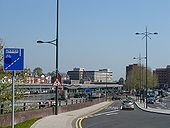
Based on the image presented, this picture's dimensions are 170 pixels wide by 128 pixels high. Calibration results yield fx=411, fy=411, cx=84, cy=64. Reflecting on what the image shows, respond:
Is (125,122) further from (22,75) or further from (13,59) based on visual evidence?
(13,59)

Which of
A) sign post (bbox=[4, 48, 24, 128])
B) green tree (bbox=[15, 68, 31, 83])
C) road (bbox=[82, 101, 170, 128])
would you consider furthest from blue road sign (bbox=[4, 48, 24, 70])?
road (bbox=[82, 101, 170, 128])

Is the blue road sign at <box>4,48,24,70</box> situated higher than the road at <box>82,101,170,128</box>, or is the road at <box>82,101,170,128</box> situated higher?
the blue road sign at <box>4,48,24,70</box>

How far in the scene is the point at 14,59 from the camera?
1263 cm

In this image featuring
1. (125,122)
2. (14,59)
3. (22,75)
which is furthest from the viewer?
(125,122)

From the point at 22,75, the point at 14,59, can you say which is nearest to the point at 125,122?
the point at 22,75

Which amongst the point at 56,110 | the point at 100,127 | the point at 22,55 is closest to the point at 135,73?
the point at 56,110

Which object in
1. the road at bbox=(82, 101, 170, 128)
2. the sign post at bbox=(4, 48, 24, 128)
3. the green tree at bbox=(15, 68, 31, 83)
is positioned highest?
the sign post at bbox=(4, 48, 24, 128)

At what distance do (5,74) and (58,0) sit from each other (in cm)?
1302

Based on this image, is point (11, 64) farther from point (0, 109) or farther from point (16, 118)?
point (16, 118)

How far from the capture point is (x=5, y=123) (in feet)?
69.9

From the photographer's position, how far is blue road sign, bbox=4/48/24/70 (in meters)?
12.5

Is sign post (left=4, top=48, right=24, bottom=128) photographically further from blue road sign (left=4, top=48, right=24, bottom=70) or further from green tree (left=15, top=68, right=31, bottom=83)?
green tree (left=15, top=68, right=31, bottom=83)

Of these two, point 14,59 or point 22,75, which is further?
point 22,75

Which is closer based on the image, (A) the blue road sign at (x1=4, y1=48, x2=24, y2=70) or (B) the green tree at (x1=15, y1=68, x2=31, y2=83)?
(A) the blue road sign at (x1=4, y1=48, x2=24, y2=70)
